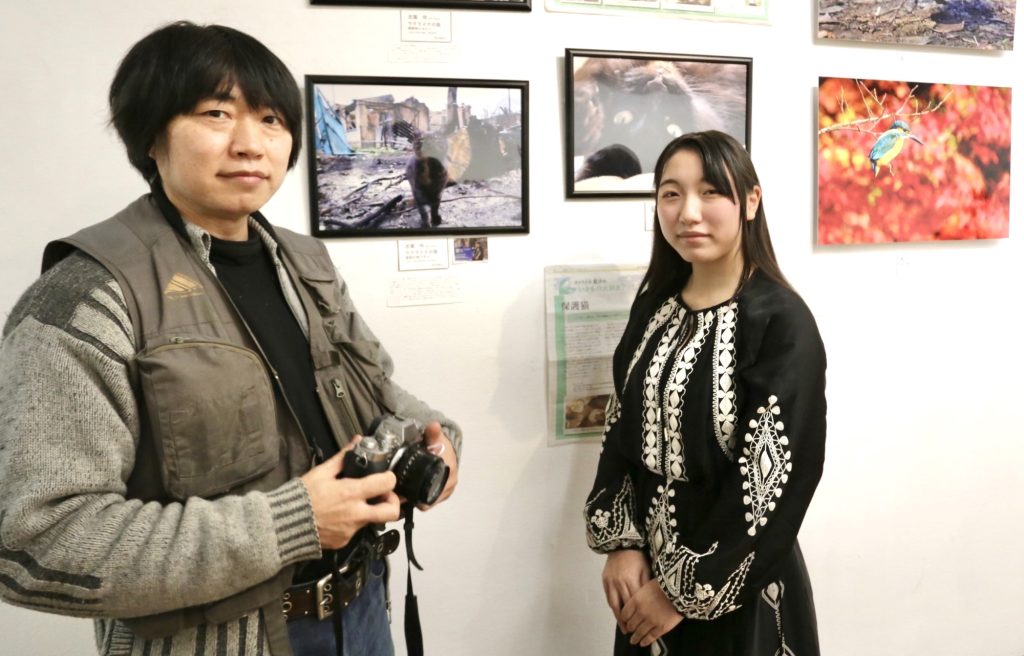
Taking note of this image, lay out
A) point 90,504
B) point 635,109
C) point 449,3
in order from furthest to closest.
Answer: point 635,109 < point 449,3 < point 90,504

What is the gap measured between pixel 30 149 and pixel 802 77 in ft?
5.67

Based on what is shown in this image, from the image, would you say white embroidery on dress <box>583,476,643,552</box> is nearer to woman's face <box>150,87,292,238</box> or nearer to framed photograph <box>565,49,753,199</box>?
framed photograph <box>565,49,753,199</box>

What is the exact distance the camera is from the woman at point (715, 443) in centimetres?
117

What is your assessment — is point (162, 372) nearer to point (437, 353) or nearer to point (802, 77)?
point (437, 353)

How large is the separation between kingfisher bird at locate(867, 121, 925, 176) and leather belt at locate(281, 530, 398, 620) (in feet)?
5.26

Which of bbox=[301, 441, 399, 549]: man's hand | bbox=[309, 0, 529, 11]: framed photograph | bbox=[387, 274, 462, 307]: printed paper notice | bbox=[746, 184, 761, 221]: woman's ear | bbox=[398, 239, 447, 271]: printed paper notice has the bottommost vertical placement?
bbox=[301, 441, 399, 549]: man's hand

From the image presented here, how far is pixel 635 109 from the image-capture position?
168 centimetres

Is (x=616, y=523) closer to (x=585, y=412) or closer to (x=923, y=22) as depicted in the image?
(x=585, y=412)

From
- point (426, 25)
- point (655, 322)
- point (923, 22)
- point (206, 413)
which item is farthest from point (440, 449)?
point (923, 22)

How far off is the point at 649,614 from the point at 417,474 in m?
0.60

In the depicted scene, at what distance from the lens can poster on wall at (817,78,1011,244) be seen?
182 cm

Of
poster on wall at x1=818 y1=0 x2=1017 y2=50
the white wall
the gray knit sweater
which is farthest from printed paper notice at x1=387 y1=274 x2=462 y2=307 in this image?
poster on wall at x1=818 y1=0 x2=1017 y2=50

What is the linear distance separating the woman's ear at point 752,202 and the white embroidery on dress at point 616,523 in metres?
0.55

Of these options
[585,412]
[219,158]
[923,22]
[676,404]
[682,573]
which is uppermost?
[923,22]
